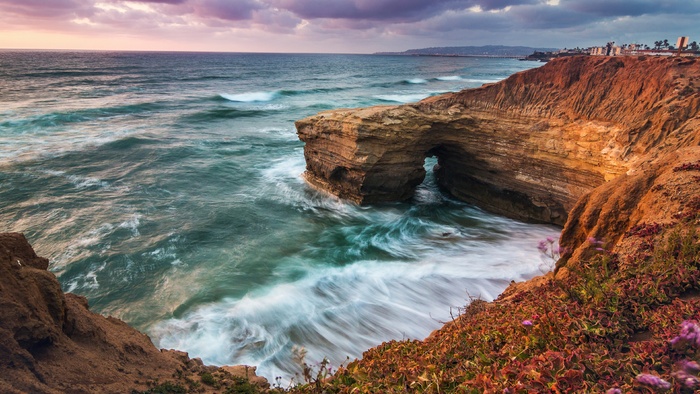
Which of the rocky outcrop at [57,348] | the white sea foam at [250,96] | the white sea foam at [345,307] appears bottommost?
the white sea foam at [345,307]

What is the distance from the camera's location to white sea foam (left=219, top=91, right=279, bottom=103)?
138 feet

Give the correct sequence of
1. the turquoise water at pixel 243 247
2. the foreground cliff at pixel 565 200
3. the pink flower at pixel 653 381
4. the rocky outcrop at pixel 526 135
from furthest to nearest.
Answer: the rocky outcrop at pixel 526 135, the turquoise water at pixel 243 247, the foreground cliff at pixel 565 200, the pink flower at pixel 653 381

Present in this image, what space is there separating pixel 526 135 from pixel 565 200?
224 centimetres

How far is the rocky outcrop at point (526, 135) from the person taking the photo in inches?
377

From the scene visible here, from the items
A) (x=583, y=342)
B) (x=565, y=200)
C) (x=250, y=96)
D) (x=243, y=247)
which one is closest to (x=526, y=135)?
(x=565, y=200)

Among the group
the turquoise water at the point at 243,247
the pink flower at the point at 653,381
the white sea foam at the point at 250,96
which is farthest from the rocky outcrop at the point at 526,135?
the white sea foam at the point at 250,96

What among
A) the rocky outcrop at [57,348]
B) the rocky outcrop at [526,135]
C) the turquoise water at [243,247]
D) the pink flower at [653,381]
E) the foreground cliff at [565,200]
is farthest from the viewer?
the rocky outcrop at [526,135]

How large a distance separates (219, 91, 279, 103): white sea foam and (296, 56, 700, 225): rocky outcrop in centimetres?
3040

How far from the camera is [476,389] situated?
3154 millimetres

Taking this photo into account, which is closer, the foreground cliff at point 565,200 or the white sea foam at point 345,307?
the foreground cliff at point 565,200

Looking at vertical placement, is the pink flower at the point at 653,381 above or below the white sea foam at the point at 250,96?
below

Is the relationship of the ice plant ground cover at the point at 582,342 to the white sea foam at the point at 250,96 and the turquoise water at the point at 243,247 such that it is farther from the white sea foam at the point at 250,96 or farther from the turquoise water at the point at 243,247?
the white sea foam at the point at 250,96

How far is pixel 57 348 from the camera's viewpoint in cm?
363

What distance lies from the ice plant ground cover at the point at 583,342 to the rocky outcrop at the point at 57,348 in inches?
66.3
